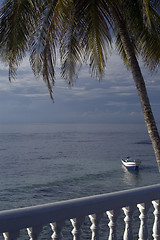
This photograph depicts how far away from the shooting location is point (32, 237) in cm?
226

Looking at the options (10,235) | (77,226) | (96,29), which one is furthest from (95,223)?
(96,29)

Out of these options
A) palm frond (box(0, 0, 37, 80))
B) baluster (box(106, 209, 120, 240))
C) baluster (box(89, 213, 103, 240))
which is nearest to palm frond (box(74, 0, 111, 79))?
palm frond (box(0, 0, 37, 80))

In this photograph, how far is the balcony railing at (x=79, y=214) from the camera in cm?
214

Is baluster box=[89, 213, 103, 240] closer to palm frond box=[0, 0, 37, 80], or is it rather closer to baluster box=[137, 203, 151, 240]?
baluster box=[137, 203, 151, 240]

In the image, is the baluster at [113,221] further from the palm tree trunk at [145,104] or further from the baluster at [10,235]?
the palm tree trunk at [145,104]

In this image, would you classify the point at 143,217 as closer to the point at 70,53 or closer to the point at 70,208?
the point at 70,208

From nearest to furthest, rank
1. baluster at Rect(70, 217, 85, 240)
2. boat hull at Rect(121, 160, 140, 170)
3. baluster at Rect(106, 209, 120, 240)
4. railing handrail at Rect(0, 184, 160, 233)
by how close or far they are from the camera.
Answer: railing handrail at Rect(0, 184, 160, 233)
baluster at Rect(70, 217, 85, 240)
baluster at Rect(106, 209, 120, 240)
boat hull at Rect(121, 160, 140, 170)

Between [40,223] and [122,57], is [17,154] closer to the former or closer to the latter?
[122,57]

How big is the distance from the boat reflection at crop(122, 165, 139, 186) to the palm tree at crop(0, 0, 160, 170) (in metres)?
41.3

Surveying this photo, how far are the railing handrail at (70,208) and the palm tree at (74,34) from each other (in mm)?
3413

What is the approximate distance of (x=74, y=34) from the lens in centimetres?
760

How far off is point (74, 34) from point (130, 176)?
155ft

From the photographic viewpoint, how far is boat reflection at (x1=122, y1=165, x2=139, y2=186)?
1891 inches

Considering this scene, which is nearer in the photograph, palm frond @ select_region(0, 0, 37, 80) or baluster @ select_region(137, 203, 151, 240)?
baluster @ select_region(137, 203, 151, 240)
